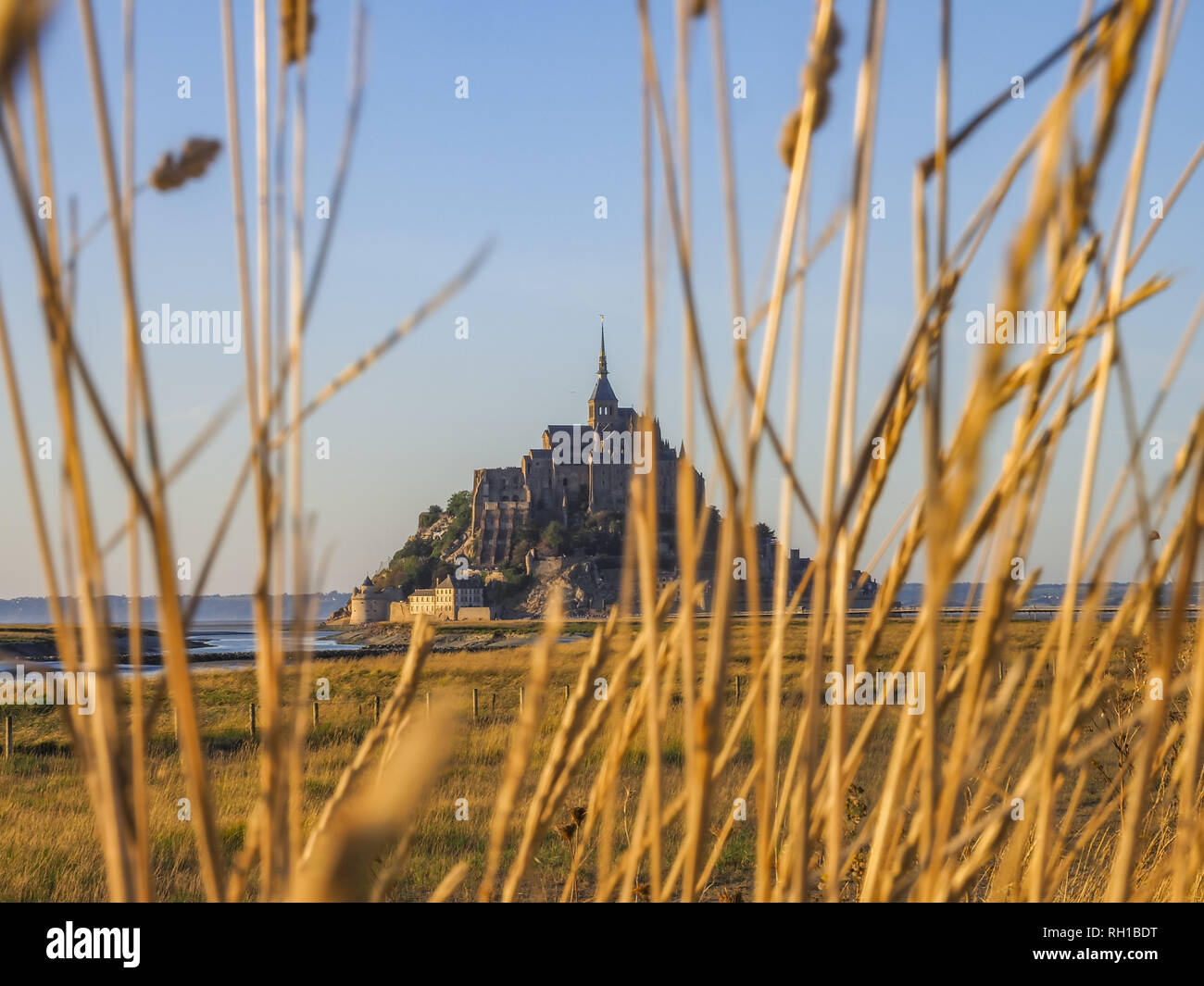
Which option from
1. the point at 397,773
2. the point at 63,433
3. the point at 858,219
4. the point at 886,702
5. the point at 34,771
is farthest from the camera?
the point at 34,771

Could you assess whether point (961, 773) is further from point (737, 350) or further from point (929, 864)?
point (737, 350)

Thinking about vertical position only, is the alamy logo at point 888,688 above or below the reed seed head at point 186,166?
below

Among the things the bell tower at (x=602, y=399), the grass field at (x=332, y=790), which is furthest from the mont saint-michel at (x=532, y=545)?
the grass field at (x=332, y=790)

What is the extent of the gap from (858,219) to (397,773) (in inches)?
18.0

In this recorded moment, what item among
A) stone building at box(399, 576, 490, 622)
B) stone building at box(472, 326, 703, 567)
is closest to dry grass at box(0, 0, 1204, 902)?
stone building at box(472, 326, 703, 567)

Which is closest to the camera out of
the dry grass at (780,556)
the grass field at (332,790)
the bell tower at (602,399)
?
the dry grass at (780,556)

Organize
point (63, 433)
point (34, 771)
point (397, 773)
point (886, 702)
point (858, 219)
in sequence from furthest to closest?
point (34, 771), point (886, 702), point (858, 219), point (63, 433), point (397, 773)

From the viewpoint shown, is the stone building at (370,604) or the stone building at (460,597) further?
the stone building at (370,604)

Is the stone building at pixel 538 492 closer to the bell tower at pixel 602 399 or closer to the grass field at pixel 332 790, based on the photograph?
the bell tower at pixel 602 399
